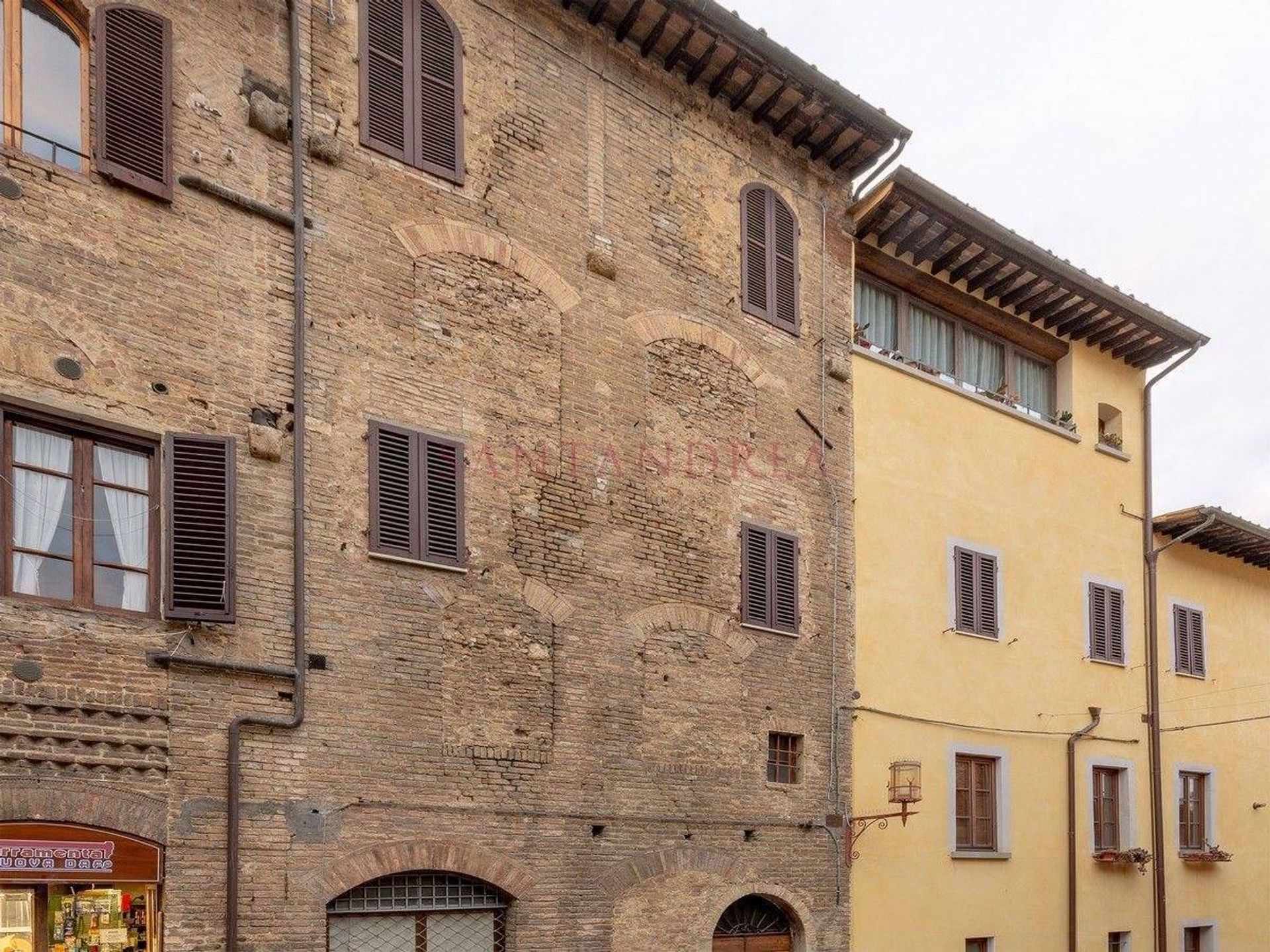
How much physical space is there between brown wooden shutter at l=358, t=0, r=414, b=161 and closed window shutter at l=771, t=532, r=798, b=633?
574 centimetres

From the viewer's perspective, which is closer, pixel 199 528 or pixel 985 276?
pixel 199 528

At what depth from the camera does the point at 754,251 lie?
1519 cm

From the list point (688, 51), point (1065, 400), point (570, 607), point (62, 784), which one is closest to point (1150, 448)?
point (1065, 400)

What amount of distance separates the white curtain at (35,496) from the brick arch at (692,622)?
5536 mm

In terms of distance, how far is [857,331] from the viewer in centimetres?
1662

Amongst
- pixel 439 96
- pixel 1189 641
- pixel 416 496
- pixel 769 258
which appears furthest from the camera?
pixel 1189 641

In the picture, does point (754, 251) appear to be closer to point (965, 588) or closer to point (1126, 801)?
point (965, 588)

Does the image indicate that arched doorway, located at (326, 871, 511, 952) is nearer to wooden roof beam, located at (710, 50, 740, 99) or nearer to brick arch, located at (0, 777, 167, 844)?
brick arch, located at (0, 777, 167, 844)

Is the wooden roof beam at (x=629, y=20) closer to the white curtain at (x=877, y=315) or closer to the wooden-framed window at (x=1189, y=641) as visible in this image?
the white curtain at (x=877, y=315)

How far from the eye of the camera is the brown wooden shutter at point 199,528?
9789 millimetres

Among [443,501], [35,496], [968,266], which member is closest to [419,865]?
[443,501]

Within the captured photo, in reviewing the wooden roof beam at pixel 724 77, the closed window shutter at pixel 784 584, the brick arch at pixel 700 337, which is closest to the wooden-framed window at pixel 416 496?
the brick arch at pixel 700 337

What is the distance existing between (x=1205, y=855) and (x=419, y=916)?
14.0m

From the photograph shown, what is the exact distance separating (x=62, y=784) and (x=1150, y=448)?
17.0 meters
